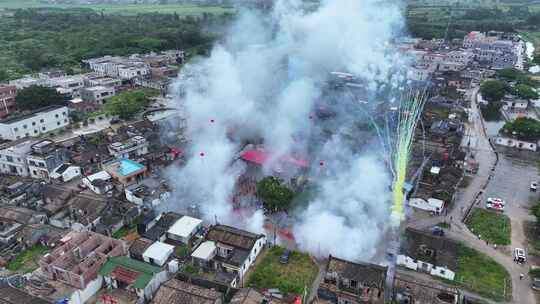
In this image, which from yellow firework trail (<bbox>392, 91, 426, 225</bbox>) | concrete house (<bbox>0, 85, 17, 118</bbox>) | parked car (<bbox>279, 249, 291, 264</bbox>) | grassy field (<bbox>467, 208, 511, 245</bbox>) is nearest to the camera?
parked car (<bbox>279, 249, 291, 264</bbox>)

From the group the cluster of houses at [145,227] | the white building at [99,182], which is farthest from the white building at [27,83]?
the white building at [99,182]

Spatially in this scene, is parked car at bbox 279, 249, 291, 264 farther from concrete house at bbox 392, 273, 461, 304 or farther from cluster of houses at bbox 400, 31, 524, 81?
cluster of houses at bbox 400, 31, 524, 81

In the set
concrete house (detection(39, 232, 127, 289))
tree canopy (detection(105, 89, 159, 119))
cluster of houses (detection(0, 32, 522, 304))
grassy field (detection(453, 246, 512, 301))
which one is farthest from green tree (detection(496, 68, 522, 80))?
concrete house (detection(39, 232, 127, 289))

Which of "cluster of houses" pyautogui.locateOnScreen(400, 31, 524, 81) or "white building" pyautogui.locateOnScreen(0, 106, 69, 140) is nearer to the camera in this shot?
"white building" pyautogui.locateOnScreen(0, 106, 69, 140)

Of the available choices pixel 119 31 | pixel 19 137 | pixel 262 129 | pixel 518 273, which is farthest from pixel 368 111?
pixel 119 31

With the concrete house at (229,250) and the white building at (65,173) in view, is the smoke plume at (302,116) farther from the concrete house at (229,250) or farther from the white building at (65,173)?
the white building at (65,173)

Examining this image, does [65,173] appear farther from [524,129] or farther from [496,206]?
[524,129]

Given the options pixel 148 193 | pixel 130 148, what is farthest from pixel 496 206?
pixel 130 148
